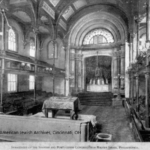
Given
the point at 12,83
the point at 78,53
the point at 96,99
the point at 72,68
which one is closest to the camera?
the point at 96,99

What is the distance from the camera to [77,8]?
16109 mm

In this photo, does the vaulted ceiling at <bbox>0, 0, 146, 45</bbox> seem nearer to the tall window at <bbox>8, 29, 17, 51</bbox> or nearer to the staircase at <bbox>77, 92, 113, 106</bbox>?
the tall window at <bbox>8, 29, 17, 51</bbox>

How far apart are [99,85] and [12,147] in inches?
562

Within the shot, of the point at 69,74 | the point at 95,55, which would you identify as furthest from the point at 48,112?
the point at 95,55

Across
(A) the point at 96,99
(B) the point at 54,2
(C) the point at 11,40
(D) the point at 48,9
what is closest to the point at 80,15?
→ (B) the point at 54,2

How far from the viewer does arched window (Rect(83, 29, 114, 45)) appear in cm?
1719

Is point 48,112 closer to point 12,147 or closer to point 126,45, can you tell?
point 12,147

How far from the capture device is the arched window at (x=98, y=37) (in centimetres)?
1719

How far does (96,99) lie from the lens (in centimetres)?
1427

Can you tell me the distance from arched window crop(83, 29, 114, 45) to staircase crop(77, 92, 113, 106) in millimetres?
6340

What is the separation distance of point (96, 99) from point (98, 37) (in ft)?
24.6

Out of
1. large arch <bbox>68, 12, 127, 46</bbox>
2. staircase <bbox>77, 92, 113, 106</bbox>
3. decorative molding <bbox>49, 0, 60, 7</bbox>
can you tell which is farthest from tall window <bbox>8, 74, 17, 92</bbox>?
decorative molding <bbox>49, 0, 60, 7</bbox>

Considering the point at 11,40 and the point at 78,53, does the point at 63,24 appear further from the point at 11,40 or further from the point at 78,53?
the point at 11,40

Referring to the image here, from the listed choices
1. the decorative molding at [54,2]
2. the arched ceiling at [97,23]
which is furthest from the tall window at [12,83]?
the decorative molding at [54,2]
